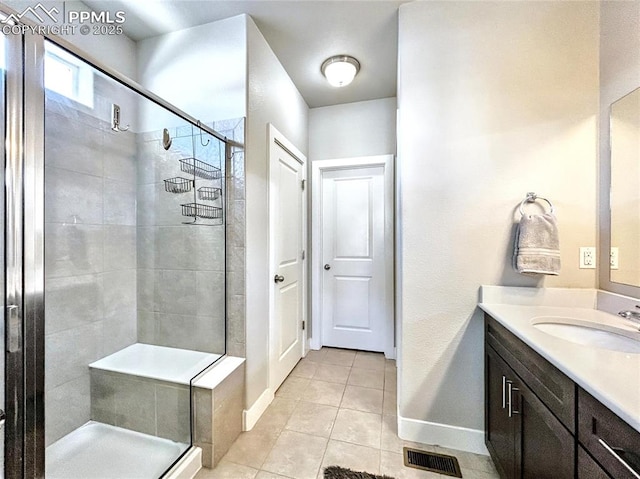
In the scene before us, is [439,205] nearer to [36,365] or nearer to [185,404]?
[185,404]

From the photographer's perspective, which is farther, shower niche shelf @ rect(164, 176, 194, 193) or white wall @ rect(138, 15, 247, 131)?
shower niche shelf @ rect(164, 176, 194, 193)

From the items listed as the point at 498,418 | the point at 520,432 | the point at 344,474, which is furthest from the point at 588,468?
the point at 344,474

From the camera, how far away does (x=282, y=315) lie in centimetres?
238

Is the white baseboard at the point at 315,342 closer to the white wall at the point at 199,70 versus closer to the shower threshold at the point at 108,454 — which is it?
the shower threshold at the point at 108,454

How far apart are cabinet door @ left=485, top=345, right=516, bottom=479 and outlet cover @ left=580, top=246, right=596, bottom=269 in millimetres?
688

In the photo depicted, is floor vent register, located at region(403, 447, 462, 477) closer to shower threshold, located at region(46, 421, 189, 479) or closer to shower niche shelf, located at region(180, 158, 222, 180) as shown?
shower threshold, located at region(46, 421, 189, 479)

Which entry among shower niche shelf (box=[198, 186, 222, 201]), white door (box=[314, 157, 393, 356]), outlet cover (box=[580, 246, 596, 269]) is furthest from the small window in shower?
outlet cover (box=[580, 246, 596, 269])

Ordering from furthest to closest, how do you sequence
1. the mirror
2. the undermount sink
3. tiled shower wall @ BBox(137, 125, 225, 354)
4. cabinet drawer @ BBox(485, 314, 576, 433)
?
tiled shower wall @ BBox(137, 125, 225, 354), the mirror, the undermount sink, cabinet drawer @ BBox(485, 314, 576, 433)

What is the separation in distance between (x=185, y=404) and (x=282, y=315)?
989mm

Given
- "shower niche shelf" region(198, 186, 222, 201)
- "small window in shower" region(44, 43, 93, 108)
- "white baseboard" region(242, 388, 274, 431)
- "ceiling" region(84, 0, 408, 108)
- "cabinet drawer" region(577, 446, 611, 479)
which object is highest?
"ceiling" region(84, 0, 408, 108)

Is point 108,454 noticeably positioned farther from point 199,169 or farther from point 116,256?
point 199,169

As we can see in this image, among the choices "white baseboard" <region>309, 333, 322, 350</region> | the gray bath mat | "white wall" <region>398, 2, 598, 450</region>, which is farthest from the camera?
"white baseboard" <region>309, 333, 322, 350</region>

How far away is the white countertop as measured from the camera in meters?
0.62

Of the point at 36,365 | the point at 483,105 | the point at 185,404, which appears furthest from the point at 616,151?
the point at 36,365
